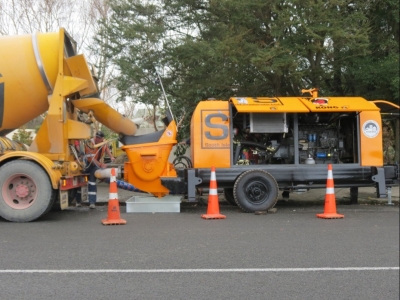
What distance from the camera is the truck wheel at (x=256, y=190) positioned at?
31.3 feet

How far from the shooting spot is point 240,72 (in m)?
13.2

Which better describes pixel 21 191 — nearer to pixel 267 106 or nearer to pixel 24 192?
pixel 24 192

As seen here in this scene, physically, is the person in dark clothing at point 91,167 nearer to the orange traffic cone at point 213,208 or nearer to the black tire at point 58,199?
the black tire at point 58,199

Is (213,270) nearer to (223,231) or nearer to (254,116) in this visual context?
(223,231)

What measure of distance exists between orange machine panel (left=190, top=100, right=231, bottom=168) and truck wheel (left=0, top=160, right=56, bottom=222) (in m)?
2.99

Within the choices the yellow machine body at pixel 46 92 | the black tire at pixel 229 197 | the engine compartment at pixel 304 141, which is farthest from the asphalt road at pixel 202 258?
the black tire at pixel 229 197

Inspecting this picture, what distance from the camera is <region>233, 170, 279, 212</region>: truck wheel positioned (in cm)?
953

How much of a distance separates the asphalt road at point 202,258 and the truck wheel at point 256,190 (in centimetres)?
85

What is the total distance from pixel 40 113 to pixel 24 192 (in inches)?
64.9

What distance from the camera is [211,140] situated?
9.86 meters

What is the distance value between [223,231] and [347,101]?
4346 millimetres

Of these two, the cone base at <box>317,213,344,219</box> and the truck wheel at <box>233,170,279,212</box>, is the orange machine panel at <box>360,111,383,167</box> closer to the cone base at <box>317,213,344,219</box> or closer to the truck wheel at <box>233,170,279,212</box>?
the cone base at <box>317,213,344,219</box>

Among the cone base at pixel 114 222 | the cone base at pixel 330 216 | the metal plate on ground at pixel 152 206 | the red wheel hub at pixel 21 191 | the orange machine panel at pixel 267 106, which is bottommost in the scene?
the cone base at pixel 330 216

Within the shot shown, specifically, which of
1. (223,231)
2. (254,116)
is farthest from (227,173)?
(223,231)
